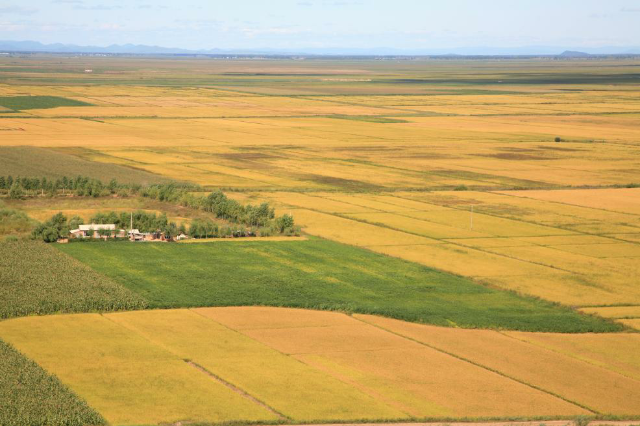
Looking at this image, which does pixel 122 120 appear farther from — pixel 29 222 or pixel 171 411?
pixel 171 411

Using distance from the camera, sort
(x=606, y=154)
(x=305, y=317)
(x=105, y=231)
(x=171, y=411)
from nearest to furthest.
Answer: (x=171, y=411) < (x=305, y=317) < (x=105, y=231) < (x=606, y=154)

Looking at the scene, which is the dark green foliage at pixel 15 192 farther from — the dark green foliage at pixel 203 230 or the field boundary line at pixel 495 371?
the field boundary line at pixel 495 371

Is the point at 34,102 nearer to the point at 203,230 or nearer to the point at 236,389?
the point at 203,230

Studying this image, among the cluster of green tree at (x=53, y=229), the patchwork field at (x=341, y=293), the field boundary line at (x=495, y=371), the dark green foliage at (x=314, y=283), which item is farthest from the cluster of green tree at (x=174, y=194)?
the field boundary line at (x=495, y=371)

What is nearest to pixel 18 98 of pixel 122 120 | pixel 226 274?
pixel 122 120

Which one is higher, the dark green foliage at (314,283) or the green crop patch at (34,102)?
the dark green foliage at (314,283)

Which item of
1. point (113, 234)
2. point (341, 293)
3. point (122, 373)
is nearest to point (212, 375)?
point (122, 373)
